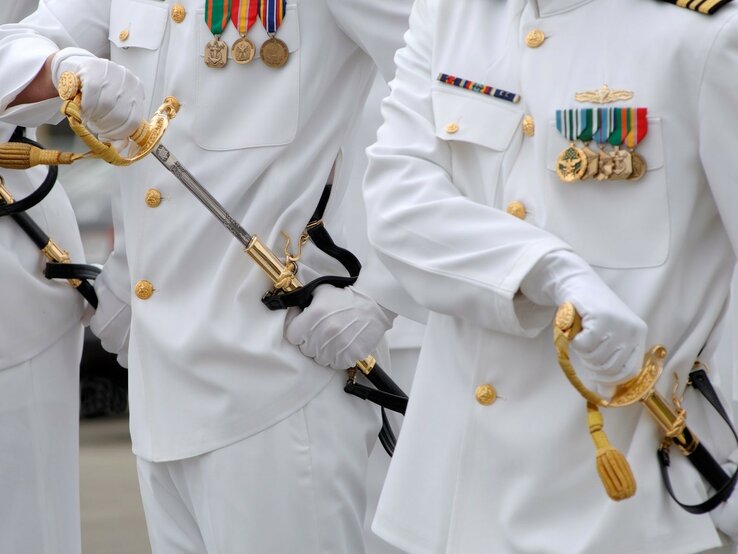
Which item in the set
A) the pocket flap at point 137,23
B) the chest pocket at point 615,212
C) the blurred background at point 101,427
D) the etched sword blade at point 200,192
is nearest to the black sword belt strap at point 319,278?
the etched sword blade at point 200,192

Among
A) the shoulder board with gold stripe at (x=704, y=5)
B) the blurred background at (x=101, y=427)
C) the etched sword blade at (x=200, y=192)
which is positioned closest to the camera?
the shoulder board with gold stripe at (x=704, y=5)

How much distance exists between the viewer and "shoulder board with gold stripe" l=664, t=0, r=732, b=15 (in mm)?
2322

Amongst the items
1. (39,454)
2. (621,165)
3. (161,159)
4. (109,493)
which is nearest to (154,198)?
(161,159)

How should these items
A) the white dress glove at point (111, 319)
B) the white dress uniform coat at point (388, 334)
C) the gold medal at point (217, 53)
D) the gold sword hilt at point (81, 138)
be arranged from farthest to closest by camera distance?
the white dress uniform coat at point (388, 334), the white dress glove at point (111, 319), the gold medal at point (217, 53), the gold sword hilt at point (81, 138)

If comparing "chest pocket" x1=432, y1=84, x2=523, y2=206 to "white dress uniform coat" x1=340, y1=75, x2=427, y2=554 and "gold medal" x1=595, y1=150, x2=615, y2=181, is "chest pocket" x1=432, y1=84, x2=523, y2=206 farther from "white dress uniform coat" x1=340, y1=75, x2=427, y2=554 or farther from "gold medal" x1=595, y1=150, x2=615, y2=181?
"white dress uniform coat" x1=340, y1=75, x2=427, y2=554

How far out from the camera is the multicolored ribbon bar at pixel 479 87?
2.51m

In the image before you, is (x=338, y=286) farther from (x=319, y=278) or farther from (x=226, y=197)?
(x=226, y=197)

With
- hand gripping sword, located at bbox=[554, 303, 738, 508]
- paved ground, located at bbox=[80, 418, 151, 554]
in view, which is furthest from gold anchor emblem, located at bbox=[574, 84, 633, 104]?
paved ground, located at bbox=[80, 418, 151, 554]

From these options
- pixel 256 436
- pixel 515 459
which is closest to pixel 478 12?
pixel 515 459

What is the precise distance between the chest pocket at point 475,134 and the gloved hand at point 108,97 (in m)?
0.69

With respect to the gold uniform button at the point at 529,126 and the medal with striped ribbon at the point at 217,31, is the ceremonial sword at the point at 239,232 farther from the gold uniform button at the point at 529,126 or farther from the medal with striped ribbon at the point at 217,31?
the gold uniform button at the point at 529,126

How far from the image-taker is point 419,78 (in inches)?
103

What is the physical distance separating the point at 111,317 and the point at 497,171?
1402 mm

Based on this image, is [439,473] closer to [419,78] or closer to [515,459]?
[515,459]
